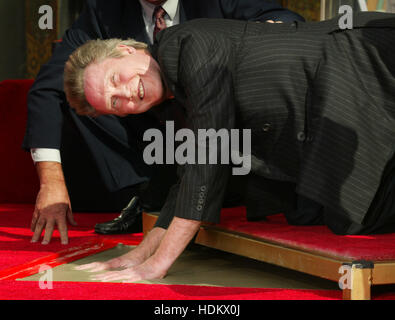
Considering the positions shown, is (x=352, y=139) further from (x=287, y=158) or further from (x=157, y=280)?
(x=157, y=280)

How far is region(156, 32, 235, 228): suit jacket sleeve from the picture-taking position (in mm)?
1586

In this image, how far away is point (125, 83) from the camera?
5.52 ft

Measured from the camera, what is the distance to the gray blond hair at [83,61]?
1730 mm

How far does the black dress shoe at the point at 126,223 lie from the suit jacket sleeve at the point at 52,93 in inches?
14.9

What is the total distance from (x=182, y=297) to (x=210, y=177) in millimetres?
302

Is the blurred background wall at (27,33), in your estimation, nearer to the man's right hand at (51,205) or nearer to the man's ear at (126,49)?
the man's right hand at (51,205)

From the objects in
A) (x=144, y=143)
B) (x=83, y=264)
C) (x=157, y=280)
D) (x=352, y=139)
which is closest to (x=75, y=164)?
(x=144, y=143)

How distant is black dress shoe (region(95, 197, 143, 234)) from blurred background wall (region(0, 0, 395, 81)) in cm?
310

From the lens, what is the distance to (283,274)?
6.14 feet

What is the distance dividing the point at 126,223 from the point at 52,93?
1.87ft

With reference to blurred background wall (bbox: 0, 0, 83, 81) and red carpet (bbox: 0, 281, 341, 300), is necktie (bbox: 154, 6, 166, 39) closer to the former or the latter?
red carpet (bbox: 0, 281, 341, 300)

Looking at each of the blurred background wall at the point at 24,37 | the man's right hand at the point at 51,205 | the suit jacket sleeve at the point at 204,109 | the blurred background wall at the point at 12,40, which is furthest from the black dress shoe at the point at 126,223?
the blurred background wall at the point at 12,40

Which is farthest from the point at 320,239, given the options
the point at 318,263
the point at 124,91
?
the point at 124,91

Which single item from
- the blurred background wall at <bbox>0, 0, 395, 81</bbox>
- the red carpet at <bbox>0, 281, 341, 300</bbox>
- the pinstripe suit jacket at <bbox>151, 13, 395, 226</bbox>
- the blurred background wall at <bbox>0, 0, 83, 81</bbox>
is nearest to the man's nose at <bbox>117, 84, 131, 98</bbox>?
the pinstripe suit jacket at <bbox>151, 13, 395, 226</bbox>
